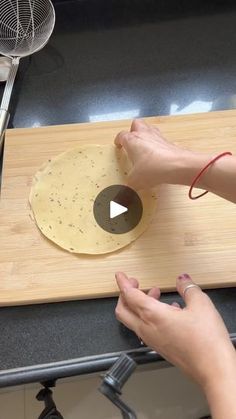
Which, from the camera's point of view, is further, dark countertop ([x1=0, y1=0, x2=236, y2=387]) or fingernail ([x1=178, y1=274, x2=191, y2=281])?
dark countertop ([x1=0, y1=0, x2=236, y2=387])

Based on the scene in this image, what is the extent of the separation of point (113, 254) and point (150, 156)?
0.17 meters

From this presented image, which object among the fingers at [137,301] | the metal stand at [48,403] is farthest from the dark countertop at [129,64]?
the metal stand at [48,403]

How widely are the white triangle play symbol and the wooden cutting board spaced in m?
0.06

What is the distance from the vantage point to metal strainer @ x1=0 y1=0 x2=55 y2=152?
2.99ft

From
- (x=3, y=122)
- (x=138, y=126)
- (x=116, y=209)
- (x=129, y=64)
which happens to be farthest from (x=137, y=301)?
(x=129, y=64)

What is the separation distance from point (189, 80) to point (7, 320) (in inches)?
23.2

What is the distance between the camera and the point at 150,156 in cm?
74

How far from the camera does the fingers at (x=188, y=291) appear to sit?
629 millimetres

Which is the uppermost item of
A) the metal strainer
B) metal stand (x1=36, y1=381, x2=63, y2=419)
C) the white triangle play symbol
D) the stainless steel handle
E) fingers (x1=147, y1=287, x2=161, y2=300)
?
the metal strainer

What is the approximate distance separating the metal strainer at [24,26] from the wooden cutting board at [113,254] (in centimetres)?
22

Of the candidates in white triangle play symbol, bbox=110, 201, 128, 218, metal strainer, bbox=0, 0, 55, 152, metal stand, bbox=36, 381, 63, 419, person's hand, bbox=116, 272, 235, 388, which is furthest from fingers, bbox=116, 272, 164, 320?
metal strainer, bbox=0, 0, 55, 152

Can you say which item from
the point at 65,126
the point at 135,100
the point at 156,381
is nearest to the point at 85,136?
the point at 65,126

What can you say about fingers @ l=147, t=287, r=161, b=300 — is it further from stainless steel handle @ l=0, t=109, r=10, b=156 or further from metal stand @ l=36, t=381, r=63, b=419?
stainless steel handle @ l=0, t=109, r=10, b=156

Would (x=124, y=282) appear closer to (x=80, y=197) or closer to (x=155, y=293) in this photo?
(x=155, y=293)
